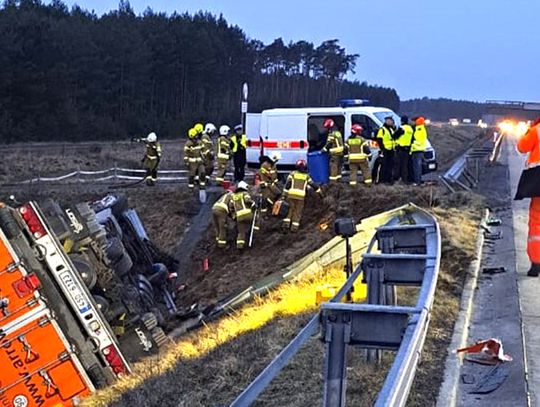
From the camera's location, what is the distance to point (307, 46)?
335 feet

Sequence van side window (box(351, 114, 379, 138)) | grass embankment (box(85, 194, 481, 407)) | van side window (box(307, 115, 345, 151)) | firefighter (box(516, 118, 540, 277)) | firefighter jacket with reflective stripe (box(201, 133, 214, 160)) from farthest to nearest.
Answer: firefighter jacket with reflective stripe (box(201, 133, 214, 160)) < van side window (box(307, 115, 345, 151)) < van side window (box(351, 114, 379, 138)) < firefighter (box(516, 118, 540, 277)) < grass embankment (box(85, 194, 481, 407))

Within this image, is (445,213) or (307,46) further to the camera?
(307,46)

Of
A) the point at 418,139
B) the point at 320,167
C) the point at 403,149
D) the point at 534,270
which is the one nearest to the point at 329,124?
the point at 320,167

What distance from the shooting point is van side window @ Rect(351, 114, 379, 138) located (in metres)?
17.2

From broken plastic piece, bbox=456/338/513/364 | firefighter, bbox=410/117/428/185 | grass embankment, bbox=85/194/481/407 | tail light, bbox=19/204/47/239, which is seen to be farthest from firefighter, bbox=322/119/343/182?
broken plastic piece, bbox=456/338/513/364

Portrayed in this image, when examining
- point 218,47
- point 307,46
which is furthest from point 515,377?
point 307,46

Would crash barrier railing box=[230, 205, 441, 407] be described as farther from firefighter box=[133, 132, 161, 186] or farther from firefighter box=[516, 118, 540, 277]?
firefighter box=[133, 132, 161, 186]

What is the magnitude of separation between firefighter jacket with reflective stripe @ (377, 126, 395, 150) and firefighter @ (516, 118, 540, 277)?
8.29 meters

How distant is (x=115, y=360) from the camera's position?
8672 millimetres

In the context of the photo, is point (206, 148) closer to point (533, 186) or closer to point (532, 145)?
point (532, 145)

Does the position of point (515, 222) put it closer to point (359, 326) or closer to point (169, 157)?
point (359, 326)

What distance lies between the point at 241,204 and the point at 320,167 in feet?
9.87

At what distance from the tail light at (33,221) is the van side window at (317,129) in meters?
9.44

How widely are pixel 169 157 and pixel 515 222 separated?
28.7 metres
